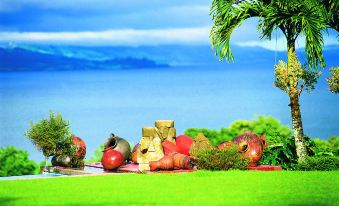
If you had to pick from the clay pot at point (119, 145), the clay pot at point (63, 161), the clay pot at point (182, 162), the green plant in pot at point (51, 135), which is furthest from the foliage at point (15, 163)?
the clay pot at point (182, 162)

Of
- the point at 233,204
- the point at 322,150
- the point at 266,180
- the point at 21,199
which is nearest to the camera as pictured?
the point at 233,204

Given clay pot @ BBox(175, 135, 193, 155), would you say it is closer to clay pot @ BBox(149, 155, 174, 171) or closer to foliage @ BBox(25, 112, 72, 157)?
clay pot @ BBox(149, 155, 174, 171)

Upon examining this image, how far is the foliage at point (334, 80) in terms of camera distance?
22828mm

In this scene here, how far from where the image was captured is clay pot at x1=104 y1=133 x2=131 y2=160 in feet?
72.2

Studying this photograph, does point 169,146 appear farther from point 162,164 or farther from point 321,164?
point 321,164

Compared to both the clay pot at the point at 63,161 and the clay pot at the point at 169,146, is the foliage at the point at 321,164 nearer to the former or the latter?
the clay pot at the point at 169,146

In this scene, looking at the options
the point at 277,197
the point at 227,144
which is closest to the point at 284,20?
the point at 227,144

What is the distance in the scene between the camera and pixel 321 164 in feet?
65.5

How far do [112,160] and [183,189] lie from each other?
14.9 feet

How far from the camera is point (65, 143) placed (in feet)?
73.5

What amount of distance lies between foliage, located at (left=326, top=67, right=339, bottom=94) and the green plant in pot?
7195mm

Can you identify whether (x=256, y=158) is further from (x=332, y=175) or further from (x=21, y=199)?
(x=21, y=199)

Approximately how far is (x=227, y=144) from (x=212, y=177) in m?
1.99

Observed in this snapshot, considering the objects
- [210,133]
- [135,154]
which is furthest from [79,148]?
[210,133]
